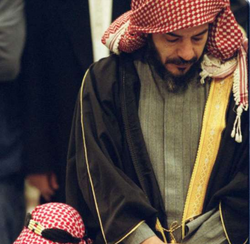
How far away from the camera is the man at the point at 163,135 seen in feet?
7.07

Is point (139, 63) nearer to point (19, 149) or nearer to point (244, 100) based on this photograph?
point (244, 100)

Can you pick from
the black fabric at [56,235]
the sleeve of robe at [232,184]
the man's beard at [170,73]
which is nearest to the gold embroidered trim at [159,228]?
the sleeve of robe at [232,184]

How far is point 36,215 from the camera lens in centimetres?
225

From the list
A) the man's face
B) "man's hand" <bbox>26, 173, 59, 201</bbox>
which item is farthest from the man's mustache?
"man's hand" <bbox>26, 173, 59, 201</bbox>

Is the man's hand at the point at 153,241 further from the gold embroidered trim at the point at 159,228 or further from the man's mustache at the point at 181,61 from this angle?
the man's mustache at the point at 181,61

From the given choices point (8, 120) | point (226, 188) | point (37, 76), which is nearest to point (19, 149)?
point (8, 120)

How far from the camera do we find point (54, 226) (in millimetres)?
2199

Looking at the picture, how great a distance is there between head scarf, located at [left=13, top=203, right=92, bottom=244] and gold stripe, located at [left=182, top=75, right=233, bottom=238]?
38 cm

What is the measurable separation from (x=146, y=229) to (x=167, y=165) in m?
0.24

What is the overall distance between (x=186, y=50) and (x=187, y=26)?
0.09 metres

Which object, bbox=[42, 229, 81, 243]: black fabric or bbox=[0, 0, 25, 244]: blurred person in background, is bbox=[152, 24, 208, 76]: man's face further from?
bbox=[42, 229, 81, 243]: black fabric

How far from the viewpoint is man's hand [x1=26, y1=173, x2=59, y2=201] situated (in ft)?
8.39

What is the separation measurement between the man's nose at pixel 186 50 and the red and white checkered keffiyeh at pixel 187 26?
2.9 inches

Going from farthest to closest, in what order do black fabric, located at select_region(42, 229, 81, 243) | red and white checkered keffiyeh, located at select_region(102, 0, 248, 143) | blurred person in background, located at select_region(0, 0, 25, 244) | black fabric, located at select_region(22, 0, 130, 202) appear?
black fabric, located at select_region(22, 0, 130, 202)
blurred person in background, located at select_region(0, 0, 25, 244)
black fabric, located at select_region(42, 229, 81, 243)
red and white checkered keffiyeh, located at select_region(102, 0, 248, 143)
